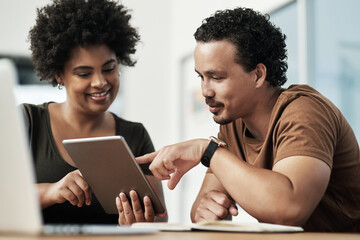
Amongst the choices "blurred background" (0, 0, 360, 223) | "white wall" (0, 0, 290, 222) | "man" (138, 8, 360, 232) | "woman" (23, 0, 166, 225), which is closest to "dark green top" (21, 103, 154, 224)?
"woman" (23, 0, 166, 225)

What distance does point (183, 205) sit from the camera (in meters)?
4.96

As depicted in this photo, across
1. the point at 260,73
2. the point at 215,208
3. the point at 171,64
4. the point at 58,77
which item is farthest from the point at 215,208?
the point at 171,64

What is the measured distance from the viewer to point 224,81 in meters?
1.67

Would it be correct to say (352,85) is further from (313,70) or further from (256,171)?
(256,171)

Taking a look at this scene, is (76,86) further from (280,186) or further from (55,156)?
(280,186)

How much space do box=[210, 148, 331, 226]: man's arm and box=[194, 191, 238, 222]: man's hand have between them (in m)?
0.11

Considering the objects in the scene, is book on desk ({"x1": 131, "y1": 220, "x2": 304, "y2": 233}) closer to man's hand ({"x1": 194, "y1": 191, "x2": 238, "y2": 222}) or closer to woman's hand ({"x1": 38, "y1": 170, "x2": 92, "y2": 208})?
man's hand ({"x1": 194, "y1": 191, "x2": 238, "y2": 222})

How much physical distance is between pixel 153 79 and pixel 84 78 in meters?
3.57

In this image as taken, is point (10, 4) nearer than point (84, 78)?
No

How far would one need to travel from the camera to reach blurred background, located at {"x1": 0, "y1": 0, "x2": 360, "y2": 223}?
332 centimetres

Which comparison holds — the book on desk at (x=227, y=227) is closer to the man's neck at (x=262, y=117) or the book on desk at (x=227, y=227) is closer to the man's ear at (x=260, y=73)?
the man's neck at (x=262, y=117)

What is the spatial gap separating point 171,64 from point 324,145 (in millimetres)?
4251

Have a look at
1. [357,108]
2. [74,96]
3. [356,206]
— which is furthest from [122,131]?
[357,108]

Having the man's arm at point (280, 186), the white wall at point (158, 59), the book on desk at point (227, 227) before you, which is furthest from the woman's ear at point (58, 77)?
the white wall at point (158, 59)
